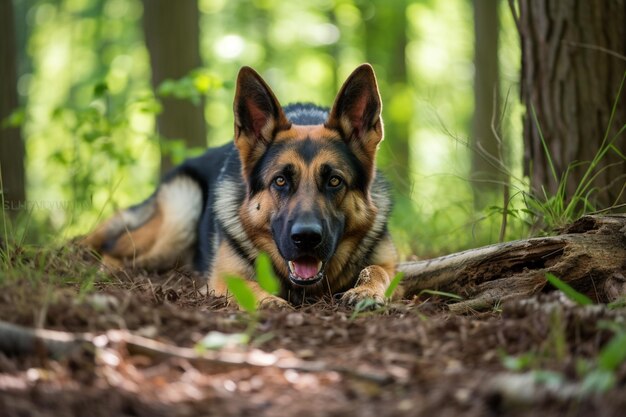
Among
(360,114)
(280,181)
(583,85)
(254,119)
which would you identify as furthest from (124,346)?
(583,85)

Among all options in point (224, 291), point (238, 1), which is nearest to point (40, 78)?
point (238, 1)

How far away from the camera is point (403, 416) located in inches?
83.7

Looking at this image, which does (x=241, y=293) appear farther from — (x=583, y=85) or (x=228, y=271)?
(x=583, y=85)

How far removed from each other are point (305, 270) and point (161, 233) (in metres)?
2.24

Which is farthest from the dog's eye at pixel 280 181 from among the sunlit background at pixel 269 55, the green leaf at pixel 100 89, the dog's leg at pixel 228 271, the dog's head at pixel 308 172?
the sunlit background at pixel 269 55

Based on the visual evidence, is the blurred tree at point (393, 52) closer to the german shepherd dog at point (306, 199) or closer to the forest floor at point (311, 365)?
the german shepherd dog at point (306, 199)

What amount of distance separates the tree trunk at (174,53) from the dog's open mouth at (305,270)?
16.5 ft

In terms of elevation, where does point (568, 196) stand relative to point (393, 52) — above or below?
below

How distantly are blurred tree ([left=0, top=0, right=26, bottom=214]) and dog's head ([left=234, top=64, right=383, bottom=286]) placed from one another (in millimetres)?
3780

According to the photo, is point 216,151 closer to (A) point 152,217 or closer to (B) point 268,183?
(A) point 152,217

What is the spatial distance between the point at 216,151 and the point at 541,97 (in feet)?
9.61

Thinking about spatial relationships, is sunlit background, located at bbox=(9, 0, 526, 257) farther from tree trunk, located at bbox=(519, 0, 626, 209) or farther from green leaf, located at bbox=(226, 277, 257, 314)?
green leaf, located at bbox=(226, 277, 257, 314)

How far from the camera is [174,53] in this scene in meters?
8.98

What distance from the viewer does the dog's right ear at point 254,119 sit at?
4699 mm
